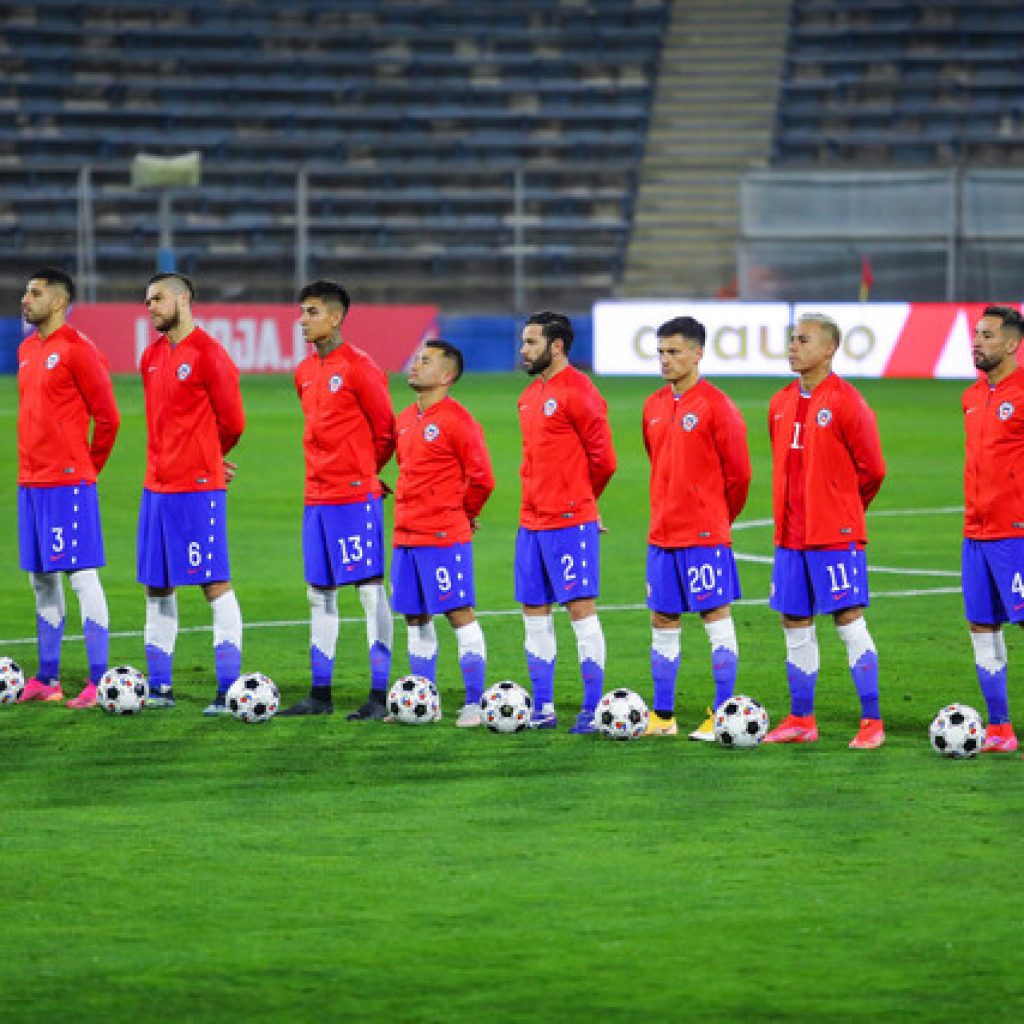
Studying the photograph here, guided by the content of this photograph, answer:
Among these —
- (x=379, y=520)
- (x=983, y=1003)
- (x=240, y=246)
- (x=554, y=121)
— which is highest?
(x=554, y=121)

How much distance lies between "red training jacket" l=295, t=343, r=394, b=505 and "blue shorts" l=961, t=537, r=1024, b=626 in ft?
9.06

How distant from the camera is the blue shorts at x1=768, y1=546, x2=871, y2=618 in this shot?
9297 millimetres

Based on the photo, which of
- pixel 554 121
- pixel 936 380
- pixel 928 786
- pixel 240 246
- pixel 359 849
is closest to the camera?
pixel 359 849

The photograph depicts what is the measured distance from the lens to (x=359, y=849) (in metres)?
7.49

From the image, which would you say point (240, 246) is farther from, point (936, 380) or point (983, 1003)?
point (983, 1003)

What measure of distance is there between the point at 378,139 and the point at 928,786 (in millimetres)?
36824

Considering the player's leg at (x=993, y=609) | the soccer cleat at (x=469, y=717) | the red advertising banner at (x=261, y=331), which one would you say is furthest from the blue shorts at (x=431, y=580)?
the red advertising banner at (x=261, y=331)

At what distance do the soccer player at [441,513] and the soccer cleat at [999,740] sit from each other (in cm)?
225

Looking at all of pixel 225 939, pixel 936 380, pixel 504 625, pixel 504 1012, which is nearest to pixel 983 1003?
pixel 504 1012

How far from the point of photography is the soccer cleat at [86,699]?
1045 centimetres

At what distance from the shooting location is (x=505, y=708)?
31.6 ft

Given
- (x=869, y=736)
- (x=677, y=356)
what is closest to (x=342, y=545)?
(x=677, y=356)

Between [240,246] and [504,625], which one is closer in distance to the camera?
[504,625]

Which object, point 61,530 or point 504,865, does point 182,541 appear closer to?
point 61,530
